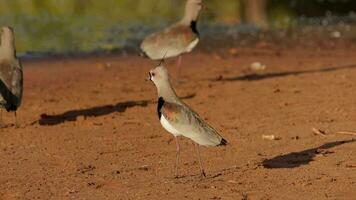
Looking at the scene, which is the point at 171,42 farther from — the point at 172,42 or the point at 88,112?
the point at 88,112

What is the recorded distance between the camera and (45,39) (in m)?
24.0

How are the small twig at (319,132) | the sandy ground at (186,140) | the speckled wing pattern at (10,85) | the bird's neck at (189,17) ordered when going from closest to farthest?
the sandy ground at (186,140) < the small twig at (319,132) < the speckled wing pattern at (10,85) < the bird's neck at (189,17)

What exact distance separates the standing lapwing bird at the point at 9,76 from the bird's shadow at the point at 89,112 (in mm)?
637

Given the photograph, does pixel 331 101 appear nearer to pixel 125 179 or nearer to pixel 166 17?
pixel 125 179

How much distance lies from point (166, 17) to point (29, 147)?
20.4 metres

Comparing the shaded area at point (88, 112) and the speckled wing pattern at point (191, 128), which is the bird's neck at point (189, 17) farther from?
the speckled wing pattern at point (191, 128)

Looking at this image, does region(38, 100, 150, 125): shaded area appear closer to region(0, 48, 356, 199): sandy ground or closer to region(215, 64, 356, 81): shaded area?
region(0, 48, 356, 199): sandy ground

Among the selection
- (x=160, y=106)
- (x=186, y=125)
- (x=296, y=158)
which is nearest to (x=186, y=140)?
(x=296, y=158)

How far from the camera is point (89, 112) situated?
43.4ft

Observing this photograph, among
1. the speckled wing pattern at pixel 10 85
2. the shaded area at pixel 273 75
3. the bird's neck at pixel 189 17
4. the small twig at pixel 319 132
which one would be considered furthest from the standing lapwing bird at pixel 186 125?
the shaded area at pixel 273 75

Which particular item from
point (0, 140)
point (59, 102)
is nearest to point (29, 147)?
point (0, 140)

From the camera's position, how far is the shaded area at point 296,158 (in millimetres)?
9359

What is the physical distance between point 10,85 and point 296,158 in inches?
161

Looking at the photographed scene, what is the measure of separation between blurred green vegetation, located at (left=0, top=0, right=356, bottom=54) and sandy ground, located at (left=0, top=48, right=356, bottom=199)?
446 centimetres
